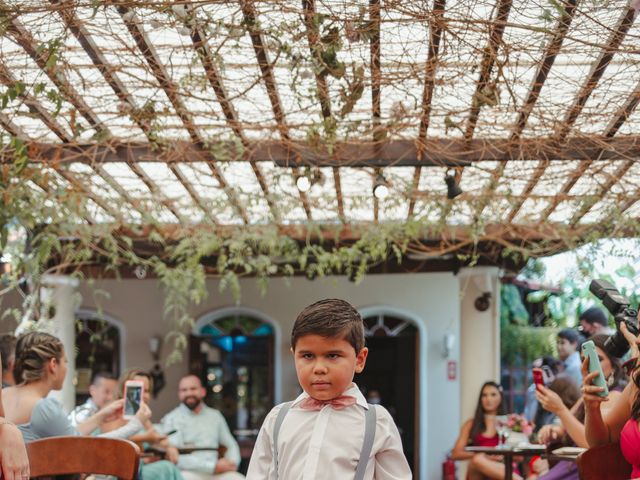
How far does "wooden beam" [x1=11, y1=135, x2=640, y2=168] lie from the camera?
5770mm

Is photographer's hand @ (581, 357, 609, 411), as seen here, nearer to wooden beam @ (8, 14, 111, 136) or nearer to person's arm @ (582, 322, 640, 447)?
person's arm @ (582, 322, 640, 447)

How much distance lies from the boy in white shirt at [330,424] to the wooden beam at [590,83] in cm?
231

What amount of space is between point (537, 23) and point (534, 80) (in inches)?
24.6

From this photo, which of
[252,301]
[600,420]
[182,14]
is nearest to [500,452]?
[600,420]

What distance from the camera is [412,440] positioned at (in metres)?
13.1

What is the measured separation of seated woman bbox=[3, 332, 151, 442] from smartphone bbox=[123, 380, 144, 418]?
0.67 meters

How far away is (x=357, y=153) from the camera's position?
19.4 feet

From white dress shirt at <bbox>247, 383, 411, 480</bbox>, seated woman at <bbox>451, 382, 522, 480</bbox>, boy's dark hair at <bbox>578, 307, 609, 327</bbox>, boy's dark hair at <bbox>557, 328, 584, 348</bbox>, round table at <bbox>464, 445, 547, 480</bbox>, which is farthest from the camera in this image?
boy's dark hair at <bbox>557, 328, 584, 348</bbox>

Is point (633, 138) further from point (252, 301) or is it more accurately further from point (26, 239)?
point (252, 301)

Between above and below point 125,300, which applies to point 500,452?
below

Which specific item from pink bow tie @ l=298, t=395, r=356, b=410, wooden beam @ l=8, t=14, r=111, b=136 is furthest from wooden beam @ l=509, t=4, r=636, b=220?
wooden beam @ l=8, t=14, r=111, b=136

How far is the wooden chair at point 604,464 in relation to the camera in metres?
3.20

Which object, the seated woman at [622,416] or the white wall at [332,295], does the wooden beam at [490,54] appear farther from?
the white wall at [332,295]

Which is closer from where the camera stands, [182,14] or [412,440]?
[182,14]
